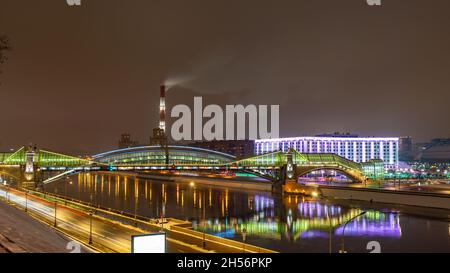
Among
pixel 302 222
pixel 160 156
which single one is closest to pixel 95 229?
pixel 302 222

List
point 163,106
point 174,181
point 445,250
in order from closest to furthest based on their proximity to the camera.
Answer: point 445,250
point 174,181
point 163,106

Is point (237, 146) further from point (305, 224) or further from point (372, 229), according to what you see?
point (372, 229)

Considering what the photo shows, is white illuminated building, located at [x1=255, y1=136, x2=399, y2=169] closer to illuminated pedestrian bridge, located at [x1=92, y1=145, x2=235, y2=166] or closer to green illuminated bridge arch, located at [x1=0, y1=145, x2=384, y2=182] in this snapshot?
illuminated pedestrian bridge, located at [x1=92, y1=145, x2=235, y2=166]

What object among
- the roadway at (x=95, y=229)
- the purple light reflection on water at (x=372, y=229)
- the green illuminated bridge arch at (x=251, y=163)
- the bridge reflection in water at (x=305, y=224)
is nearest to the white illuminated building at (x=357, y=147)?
the green illuminated bridge arch at (x=251, y=163)

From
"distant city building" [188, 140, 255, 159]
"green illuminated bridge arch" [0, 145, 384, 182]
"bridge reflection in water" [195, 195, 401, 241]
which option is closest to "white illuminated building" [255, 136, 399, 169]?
"green illuminated bridge arch" [0, 145, 384, 182]

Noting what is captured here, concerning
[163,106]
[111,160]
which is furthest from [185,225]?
[163,106]

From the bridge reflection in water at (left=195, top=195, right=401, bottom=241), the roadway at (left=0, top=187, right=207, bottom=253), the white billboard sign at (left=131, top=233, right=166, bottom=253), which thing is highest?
the white billboard sign at (left=131, top=233, right=166, bottom=253)

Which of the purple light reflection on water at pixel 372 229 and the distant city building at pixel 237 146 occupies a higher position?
the distant city building at pixel 237 146

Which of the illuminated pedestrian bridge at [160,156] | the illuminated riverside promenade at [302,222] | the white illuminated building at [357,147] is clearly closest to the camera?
the illuminated riverside promenade at [302,222]

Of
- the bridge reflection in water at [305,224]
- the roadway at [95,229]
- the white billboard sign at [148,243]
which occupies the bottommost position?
the bridge reflection in water at [305,224]

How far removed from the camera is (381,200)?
5412 centimetres

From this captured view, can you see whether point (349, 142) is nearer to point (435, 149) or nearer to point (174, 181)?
point (174, 181)

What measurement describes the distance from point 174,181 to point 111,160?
19.8 meters

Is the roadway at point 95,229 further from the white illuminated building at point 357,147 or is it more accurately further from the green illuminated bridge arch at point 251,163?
the white illuminated building at point 357,147
